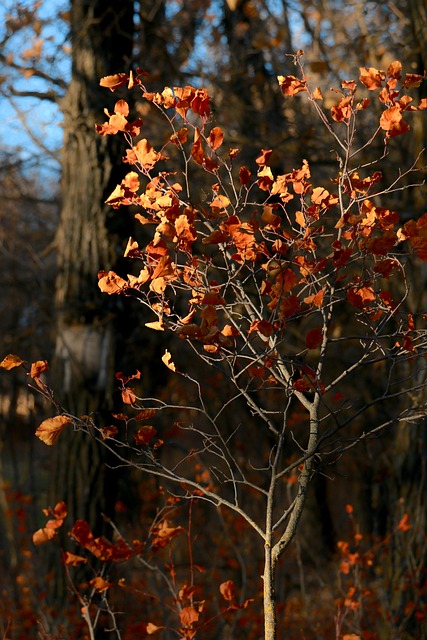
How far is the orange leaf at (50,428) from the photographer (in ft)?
7.97

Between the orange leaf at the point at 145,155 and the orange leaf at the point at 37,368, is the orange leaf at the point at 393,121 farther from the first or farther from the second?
the orange leaf at the point at 37,368

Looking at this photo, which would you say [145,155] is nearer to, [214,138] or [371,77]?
[214,138]

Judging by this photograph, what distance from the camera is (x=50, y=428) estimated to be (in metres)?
2.45

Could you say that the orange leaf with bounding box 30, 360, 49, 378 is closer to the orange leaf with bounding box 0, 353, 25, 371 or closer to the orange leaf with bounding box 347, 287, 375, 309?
the orange leaf with bounding box 0, 353, 25, 371

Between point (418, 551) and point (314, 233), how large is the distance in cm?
307

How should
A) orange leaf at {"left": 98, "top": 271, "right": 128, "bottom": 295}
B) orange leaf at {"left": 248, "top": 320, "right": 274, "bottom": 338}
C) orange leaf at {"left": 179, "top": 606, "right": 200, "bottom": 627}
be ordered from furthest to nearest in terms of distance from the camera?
1. orange leaf at {"left": 179, "top": 606, "right": 200, "bottom": 627}
2. orange leaf at {"left": 98, "top": 271, "right": 128, "bottom": 295}
3. orange leaf at {"left": 248, "top": 320, "right": 274, "bottom": 338}

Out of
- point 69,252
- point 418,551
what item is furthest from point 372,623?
point 69,252

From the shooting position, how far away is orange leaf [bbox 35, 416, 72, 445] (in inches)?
95.6

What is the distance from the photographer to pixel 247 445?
28.5 ft

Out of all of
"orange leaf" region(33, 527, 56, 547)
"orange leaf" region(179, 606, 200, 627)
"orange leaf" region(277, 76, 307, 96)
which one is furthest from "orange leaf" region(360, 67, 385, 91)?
"orange leaf" region(33, 527, 56, 547)

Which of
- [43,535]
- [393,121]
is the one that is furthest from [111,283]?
[43,535]

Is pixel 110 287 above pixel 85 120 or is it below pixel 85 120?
below

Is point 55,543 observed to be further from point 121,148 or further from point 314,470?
point 314,470

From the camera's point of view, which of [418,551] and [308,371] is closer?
[308,371]
